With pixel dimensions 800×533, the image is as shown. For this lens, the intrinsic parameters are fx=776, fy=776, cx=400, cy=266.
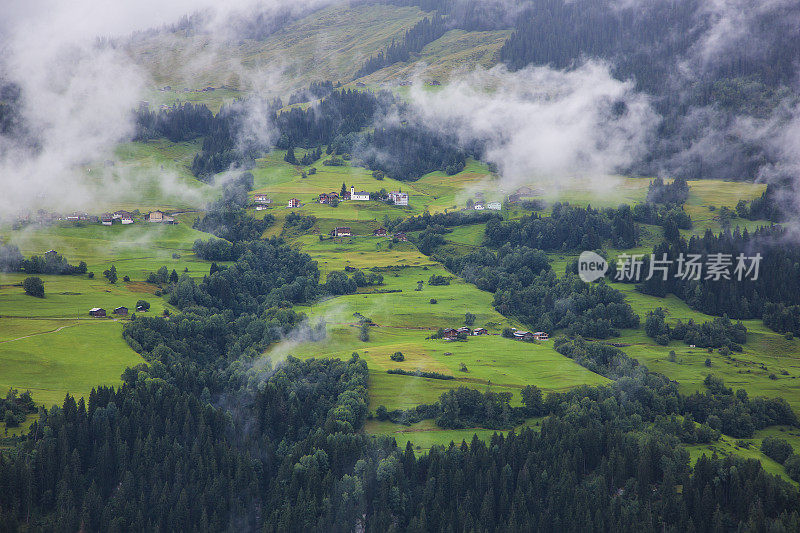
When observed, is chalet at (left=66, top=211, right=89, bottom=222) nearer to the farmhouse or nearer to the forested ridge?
the farmhouse

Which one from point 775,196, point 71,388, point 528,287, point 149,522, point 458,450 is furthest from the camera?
point 775,196

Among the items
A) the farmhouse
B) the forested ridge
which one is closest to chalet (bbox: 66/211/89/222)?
the farmhouse

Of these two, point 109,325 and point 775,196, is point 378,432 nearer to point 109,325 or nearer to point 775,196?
point 109,325

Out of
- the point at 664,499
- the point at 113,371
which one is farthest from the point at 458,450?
the point at 113,371

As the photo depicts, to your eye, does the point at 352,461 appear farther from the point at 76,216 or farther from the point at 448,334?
the point at 76,216
